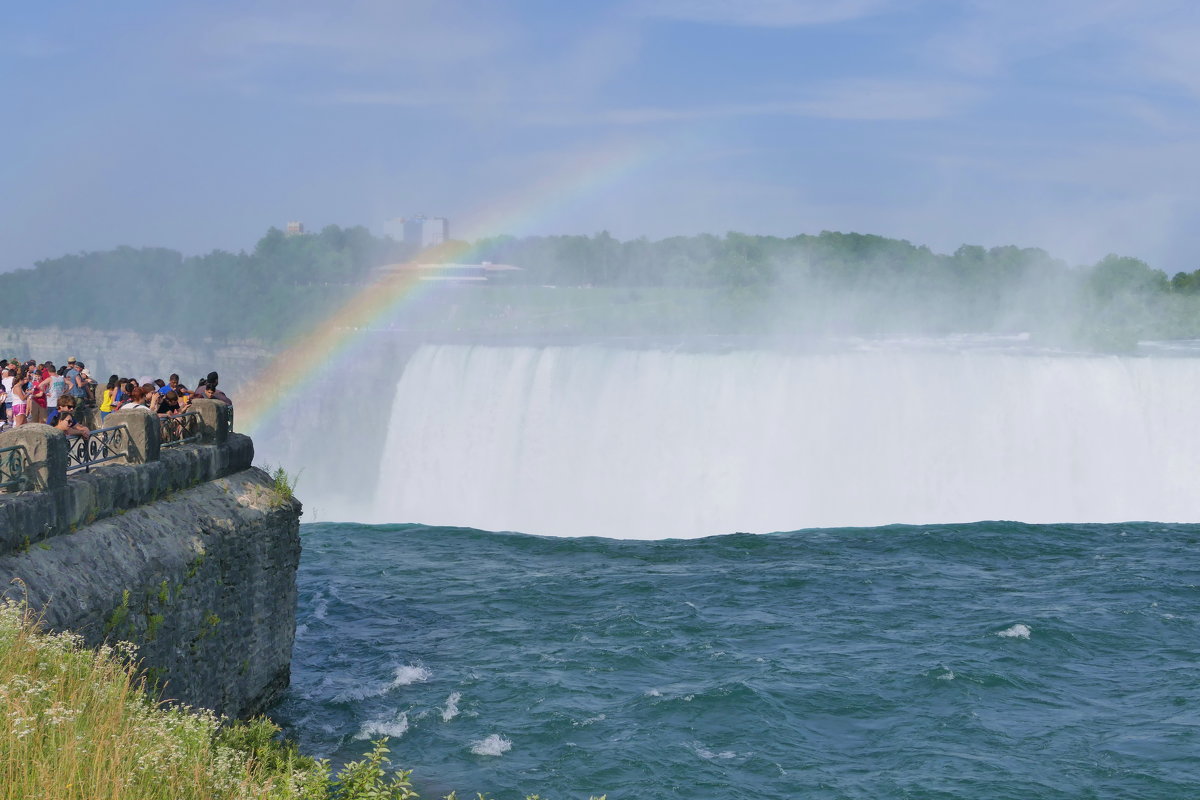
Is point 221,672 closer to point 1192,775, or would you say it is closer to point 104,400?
point 104,400

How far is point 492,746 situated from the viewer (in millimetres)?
14164

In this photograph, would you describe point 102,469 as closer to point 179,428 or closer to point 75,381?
point 179,428

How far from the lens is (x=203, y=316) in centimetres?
8331

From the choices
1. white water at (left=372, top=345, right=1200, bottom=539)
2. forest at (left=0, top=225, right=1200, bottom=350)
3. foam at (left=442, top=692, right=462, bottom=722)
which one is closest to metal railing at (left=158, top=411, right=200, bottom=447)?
foam at (left=442, top=692, right=462, bottom=722)

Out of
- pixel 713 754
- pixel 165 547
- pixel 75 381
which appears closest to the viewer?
pixel 165 547

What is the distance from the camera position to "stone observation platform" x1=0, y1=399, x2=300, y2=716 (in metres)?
10.1

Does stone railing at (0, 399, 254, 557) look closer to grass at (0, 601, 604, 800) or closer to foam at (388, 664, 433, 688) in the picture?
grass at (0, 601, 604, 800)

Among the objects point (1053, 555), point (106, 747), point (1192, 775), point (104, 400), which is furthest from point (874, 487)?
point (106, 747)

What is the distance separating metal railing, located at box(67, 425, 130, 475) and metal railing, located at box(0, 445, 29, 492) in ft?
2.28

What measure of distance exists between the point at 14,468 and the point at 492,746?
21.7 ft

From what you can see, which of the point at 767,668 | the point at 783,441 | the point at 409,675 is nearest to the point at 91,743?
the point at 409,675

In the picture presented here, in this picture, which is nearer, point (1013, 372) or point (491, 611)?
point (491, 611)

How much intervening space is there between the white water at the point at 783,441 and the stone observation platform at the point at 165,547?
20172mm

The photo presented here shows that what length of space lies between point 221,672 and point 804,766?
22.3 feet
